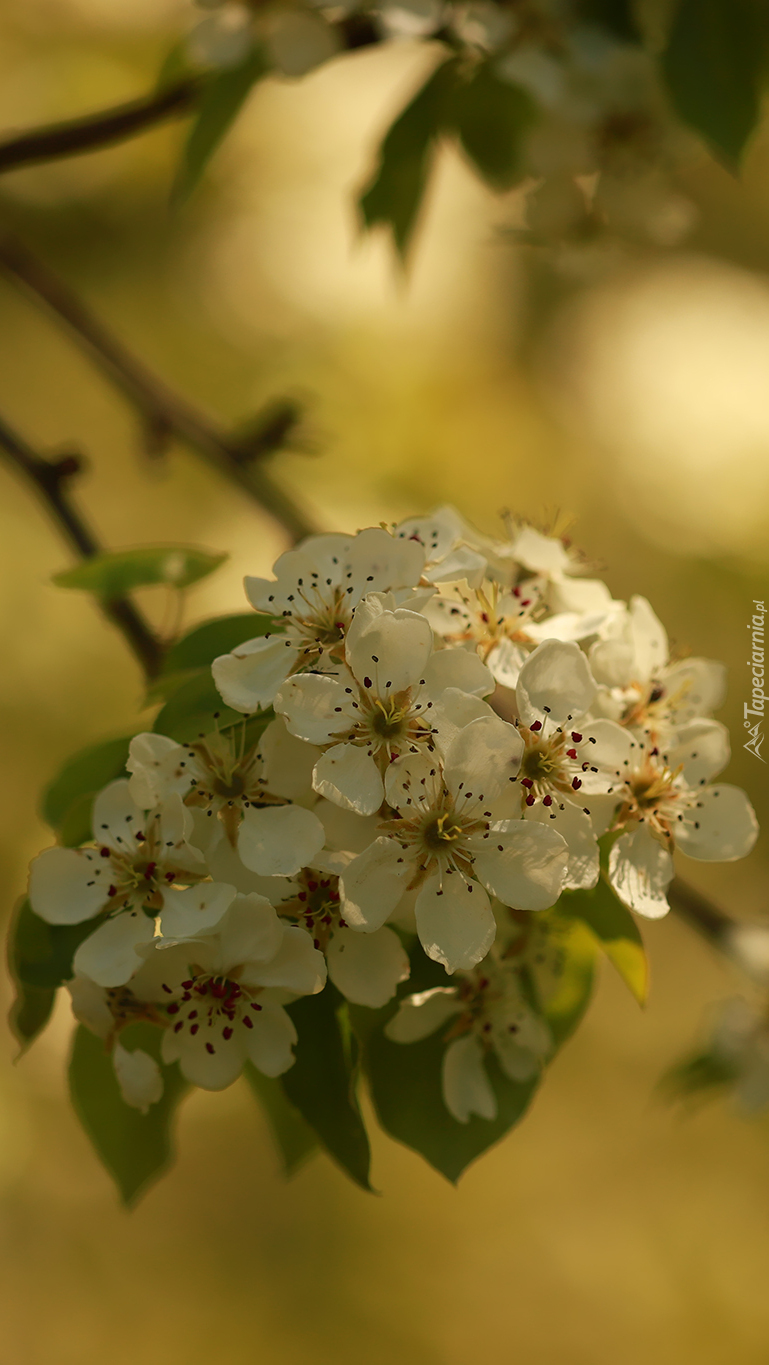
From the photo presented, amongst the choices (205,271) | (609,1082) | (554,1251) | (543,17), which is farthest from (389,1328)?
(205,271)

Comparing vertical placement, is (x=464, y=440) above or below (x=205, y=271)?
below

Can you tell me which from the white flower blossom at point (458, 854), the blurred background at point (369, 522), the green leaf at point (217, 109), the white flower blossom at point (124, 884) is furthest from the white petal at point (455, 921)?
the blurred background at point (369, 522)

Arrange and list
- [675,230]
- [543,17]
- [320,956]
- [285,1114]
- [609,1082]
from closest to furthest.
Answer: [320,956] → [285,1114] → [543,17] → [675,230] → [609,1082]

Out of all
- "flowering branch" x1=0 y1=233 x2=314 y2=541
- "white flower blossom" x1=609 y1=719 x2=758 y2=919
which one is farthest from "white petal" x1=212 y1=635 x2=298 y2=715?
"flowering branch" x1=0 y1=233 x2=314 y2=541

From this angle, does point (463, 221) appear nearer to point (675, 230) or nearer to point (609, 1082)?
point (675, 230)

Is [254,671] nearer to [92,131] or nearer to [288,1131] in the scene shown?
[288,1131]

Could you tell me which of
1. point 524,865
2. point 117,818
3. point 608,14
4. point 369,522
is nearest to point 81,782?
point 117,818

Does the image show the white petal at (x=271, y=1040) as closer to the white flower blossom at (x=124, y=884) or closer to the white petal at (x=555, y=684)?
the white flower blossom at (x=124, y=884)
